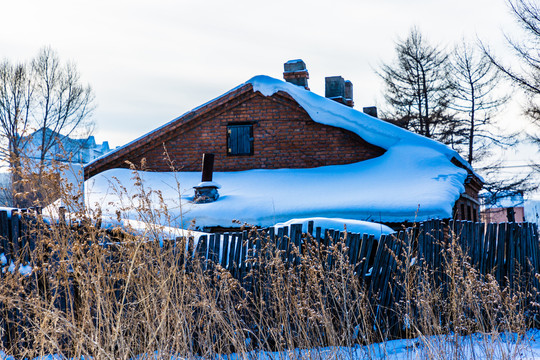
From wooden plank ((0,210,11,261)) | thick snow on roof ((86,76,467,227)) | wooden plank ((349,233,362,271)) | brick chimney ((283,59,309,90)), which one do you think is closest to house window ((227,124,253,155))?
thick snow on roof ((86,76,467,227))

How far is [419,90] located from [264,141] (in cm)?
1265

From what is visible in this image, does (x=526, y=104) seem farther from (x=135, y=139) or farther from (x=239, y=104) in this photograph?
(x=135, y=139)

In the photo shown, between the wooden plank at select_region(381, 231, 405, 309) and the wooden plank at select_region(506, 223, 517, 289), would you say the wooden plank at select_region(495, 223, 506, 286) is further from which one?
the wooden plank at select_region(381, 231, 405, 309)

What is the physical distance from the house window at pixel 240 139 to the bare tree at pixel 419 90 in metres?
11.9

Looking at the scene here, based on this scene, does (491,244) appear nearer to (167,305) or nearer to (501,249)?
(501,249)

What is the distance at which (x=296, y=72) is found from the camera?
569 inches

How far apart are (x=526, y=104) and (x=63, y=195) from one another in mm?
18091

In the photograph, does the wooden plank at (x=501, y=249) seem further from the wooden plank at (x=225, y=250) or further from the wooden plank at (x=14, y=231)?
the wooden plank at (x=14, y=231)

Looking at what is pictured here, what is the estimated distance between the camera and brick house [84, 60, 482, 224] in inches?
482

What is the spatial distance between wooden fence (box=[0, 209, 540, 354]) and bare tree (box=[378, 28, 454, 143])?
16.5 m

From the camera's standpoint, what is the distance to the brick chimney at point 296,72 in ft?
47.4

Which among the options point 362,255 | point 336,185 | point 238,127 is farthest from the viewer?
point 238,127

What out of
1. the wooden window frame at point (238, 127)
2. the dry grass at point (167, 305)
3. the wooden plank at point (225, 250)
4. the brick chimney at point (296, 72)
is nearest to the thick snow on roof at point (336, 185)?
the wooden window frame at point (238, 127)

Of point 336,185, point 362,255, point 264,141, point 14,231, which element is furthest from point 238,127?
point 14,231
